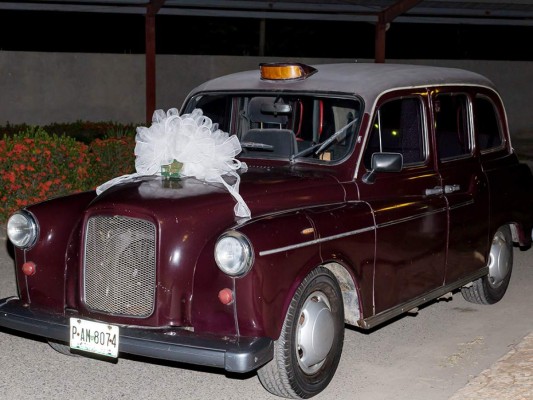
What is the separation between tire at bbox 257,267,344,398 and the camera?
17.3 ft

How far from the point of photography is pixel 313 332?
544 cm

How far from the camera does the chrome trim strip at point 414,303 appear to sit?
5.87m

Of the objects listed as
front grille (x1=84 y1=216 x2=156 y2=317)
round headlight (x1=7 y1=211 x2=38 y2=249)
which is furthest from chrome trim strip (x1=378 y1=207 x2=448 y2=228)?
round headlight (x1=7 y1=211 x2=38 y2=249)

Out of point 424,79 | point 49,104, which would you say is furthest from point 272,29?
point 424,79

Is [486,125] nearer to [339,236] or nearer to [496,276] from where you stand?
[496,276]

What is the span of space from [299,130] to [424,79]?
3.29 ft

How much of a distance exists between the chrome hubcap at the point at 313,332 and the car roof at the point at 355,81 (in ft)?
5.14

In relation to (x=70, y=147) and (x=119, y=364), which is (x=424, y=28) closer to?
(x=70, y=147)

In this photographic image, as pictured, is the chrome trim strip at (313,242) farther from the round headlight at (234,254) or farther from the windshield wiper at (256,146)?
the windshield wiper at (256,146)

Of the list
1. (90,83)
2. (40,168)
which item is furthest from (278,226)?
(90,83)

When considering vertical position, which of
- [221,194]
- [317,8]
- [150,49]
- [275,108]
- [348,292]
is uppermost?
[317,8]

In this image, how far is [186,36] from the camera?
2312 cm

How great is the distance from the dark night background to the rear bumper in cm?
1697

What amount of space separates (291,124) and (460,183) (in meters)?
1.33
